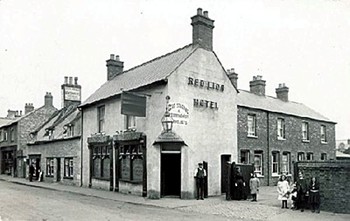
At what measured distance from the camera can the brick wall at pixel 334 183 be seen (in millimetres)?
15711

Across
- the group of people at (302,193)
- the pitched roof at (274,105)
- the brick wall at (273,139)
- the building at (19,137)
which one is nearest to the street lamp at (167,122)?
the group of people at (302,193)

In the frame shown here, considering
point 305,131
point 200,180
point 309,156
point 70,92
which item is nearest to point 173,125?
point 200,180

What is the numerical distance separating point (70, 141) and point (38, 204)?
43.1 feet

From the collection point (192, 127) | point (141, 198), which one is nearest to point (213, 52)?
point (192, 127)

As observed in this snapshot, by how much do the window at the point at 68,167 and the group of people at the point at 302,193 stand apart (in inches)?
678

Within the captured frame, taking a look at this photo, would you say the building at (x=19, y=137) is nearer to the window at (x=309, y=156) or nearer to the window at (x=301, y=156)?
the window at (x=301, y=156)

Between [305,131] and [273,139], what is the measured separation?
16.8 ft

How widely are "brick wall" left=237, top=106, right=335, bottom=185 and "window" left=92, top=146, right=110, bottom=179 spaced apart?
873cm

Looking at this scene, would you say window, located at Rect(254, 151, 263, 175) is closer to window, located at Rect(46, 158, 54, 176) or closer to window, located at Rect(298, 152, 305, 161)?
window, located at Rect(298, 152, 305, 161)

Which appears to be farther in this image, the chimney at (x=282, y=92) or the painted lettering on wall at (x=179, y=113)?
the chimney at (x=282, y=92)

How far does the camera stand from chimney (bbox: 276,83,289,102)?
36906mm

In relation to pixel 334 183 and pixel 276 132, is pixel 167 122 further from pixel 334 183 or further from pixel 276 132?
pixel 276 132

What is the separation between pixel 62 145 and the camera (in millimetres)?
31047

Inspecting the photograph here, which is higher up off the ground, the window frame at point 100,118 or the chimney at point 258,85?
the chimney at point 258,85
